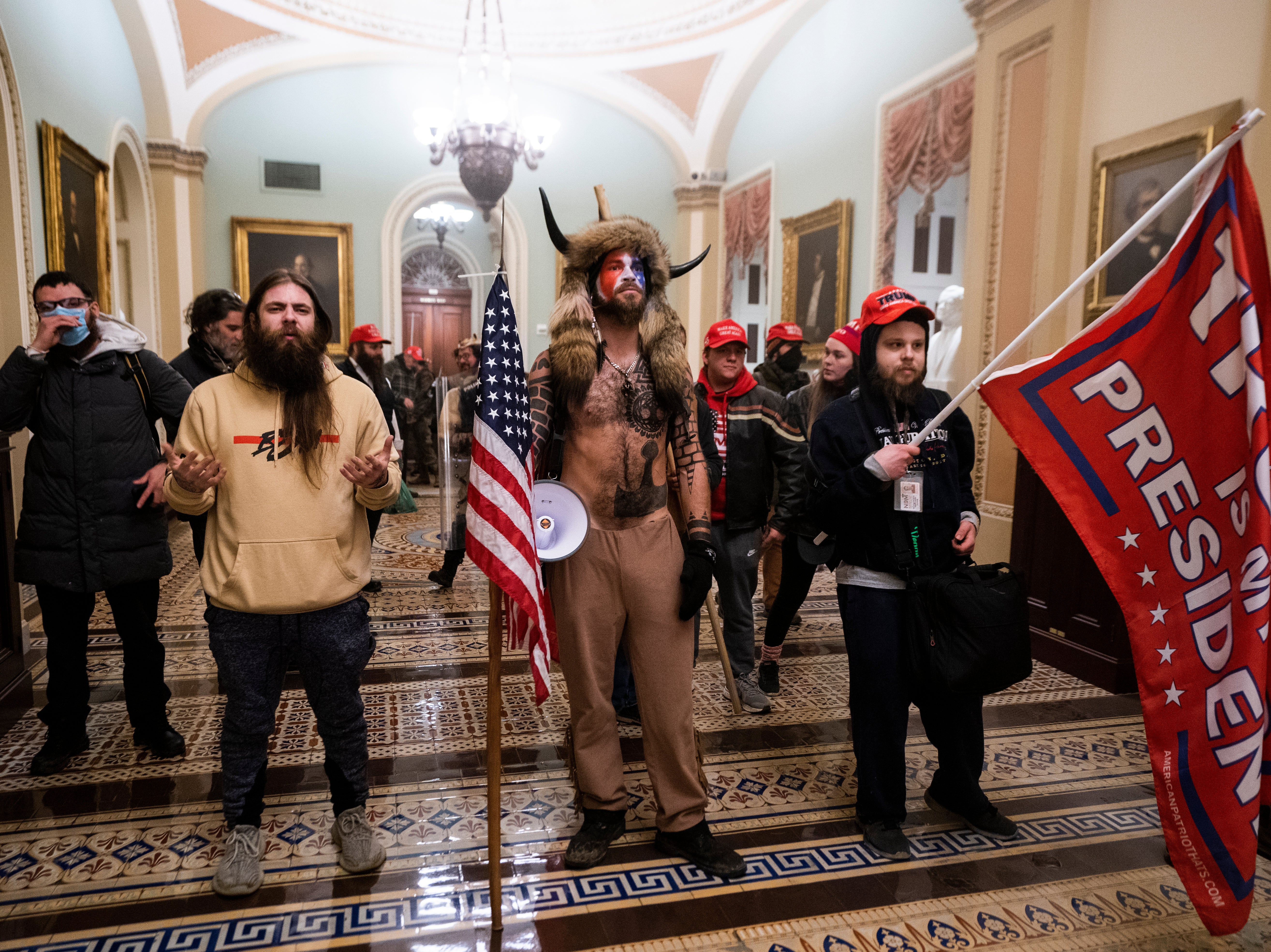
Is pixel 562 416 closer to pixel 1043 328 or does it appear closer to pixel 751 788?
pixel 751 788

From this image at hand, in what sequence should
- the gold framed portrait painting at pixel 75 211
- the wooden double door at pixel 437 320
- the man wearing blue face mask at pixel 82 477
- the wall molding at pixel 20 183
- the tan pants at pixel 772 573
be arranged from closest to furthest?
1. the man wearing blue face mask at pixel 82 477
2. the tan pants at pixel 772 573
3. the wall molding at pixel 20 183
4. the gold framed portrait painting at pixel 75 211
5. the wooden double door at pixel 437 320

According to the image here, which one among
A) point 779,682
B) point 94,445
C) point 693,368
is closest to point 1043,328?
point 779,682

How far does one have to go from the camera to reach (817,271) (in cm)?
887

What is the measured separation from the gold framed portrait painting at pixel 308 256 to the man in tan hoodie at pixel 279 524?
873 centimetres

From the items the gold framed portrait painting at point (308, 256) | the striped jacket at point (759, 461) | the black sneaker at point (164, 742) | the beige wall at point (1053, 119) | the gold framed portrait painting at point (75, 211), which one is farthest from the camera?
the gold framed portrait painting at point (308, 256)

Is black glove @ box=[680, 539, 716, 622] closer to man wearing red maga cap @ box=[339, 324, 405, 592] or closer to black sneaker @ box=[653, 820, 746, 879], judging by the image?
black sneaker @ box=[653, 820, 746, 879]

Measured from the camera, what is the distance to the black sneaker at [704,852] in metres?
2.49

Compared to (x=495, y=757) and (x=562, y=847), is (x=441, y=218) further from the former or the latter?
(x=495, y=757)

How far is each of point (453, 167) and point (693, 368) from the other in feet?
14.8

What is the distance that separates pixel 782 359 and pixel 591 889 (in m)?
4.27

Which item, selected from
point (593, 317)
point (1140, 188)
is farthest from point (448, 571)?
point (1140, 188)

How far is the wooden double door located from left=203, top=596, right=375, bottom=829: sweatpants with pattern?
15.5 m

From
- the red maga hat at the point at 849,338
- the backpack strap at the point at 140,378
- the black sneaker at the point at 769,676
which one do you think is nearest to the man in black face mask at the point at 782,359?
the red maga hat at the point at 849,338

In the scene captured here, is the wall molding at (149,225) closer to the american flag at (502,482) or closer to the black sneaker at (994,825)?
the american flag at (502,482)
